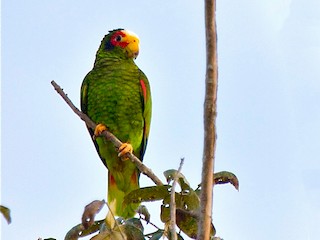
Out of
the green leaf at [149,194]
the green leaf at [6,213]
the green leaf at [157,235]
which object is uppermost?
the green leaf at [149,194]

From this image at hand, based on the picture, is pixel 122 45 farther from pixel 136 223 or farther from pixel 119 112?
pixel 136 223

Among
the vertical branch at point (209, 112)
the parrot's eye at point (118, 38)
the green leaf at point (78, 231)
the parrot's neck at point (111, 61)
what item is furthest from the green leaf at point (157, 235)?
the parrot's eye at point (118, 38)

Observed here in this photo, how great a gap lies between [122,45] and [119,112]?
533mm

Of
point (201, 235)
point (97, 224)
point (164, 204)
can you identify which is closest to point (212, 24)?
point (201, 235)

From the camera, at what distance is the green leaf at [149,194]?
179cm

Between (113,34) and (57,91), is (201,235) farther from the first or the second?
(113,34)

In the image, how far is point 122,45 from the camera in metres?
3.57

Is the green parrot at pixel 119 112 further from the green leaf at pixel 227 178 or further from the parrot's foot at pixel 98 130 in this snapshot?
the green leaf at pixel 227 178

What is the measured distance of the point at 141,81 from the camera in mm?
3377

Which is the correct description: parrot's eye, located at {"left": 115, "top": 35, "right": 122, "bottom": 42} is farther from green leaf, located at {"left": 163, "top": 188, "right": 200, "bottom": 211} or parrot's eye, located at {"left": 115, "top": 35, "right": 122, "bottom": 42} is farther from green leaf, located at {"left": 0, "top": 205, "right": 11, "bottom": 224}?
green leaf, located at {"left": 0, "top": 205, "right": 11, "bottom": 224}

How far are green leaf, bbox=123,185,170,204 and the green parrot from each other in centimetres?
120

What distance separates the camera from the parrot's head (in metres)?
3.54

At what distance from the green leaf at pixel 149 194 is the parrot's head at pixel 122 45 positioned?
173 cm

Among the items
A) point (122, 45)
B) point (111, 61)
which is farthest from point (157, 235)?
point (122, 45)
